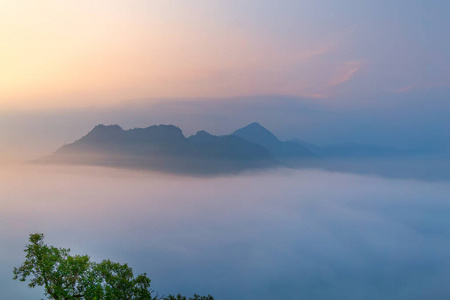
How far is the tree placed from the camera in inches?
826

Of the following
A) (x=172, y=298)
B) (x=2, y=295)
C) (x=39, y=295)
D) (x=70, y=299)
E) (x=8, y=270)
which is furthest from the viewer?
(x=8, y=270)

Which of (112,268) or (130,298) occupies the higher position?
(112,268)

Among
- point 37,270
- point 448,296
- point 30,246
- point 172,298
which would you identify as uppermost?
point 30,246

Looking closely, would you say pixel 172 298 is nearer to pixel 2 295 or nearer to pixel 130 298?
pixel 130 298

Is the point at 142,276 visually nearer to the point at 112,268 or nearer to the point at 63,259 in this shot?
the point at 112,268

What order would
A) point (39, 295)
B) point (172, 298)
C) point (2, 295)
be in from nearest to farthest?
point (172, 298)
point (2, 295)
point (39, 295)

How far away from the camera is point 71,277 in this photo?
70.5 feet

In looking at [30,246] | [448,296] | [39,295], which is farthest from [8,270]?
[448,296]

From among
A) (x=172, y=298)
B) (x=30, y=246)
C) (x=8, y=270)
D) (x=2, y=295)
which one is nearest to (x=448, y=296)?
(x=172, y=298)

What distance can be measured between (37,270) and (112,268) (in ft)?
18.1

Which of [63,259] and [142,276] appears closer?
[63,259]

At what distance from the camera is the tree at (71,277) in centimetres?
2097

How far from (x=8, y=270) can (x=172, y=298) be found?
754 feet

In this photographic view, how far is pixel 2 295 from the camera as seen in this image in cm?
14238
